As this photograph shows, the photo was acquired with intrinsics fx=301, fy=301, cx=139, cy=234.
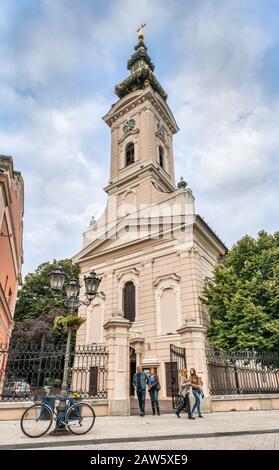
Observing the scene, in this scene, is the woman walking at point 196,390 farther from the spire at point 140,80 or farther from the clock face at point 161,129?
the spire at point 140,80

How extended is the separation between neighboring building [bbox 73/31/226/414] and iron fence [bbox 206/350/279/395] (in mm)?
1995

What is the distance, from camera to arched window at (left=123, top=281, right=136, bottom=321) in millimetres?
21031

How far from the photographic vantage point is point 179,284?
19.5 m

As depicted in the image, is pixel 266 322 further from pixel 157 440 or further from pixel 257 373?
pixel 157 440

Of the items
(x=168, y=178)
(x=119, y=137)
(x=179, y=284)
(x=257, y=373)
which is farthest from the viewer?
(x=119, y=137)

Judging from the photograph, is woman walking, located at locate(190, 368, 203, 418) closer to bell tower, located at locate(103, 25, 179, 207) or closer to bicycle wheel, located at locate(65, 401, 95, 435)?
bicycle wheel, located at locate(65, 401, 95, 435)

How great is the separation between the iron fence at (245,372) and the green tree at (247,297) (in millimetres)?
1257

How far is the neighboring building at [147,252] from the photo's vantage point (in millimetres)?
18406

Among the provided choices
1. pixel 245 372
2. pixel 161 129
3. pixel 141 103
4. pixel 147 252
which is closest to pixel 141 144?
pixel 161 129

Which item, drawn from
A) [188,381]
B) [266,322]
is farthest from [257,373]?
[188,381]

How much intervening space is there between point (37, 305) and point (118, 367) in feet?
90.2

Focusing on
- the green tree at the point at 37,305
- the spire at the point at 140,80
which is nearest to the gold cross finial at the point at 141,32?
the spire at the point at 140,80

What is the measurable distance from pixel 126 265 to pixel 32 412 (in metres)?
16.1

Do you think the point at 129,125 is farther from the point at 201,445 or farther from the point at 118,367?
the point at 201,445
